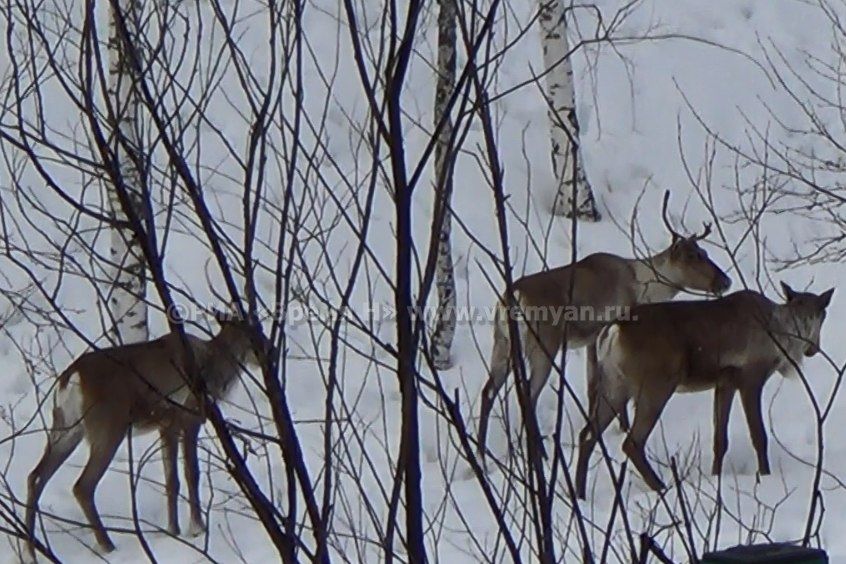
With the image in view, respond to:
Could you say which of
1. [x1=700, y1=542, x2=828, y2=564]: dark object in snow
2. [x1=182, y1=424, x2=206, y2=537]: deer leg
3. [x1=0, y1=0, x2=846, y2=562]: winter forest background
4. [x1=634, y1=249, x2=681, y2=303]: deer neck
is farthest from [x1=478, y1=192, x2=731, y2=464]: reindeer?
[x1=700, y1=542, x2=828, y2=564]: dark object in snow

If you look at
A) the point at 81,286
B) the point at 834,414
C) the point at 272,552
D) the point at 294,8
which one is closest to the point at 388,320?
the point at 81,286

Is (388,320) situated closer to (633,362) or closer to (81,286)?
(81,286)

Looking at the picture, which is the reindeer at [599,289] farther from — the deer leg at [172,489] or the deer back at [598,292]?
the deer leg at [172,489]

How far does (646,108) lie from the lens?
1593cm

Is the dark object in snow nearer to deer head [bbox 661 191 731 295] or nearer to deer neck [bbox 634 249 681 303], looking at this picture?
deer neck [bbox 634 249 681 303]

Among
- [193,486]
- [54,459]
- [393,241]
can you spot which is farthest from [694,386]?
[393,241]

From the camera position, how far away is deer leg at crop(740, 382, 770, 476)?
893 cm

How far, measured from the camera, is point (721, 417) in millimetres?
8953

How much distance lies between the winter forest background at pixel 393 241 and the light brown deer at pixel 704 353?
14.8 inches

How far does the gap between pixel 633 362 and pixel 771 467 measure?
3.67 ft

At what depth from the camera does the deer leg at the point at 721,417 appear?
8.77m

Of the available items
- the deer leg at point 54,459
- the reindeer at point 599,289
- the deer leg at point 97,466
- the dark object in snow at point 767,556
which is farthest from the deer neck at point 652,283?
the dark object in snow at point 767,556

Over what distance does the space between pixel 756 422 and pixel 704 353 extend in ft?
1.60

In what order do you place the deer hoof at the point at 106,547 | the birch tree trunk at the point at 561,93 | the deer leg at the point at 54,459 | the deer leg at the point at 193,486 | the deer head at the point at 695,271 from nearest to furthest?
the deer leg at the point at 54,459, the deer leg at the point at 193,486, the deer hoof at the point at 106,547, the deer head at the point at 695,271, the birch tree trunk at the point at 561,93
